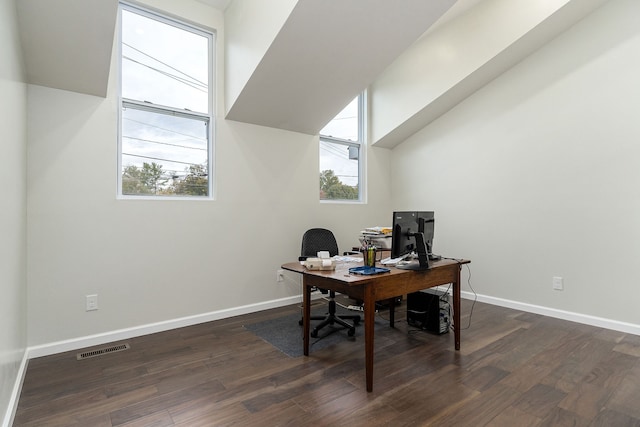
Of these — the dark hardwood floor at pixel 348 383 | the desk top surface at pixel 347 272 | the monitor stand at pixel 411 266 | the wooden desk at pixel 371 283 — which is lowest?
the dark hardwood floor at pixel 348 383

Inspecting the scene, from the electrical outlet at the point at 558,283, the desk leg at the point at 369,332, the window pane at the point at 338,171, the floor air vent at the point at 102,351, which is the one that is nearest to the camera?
the desk leg at the point at 369,332

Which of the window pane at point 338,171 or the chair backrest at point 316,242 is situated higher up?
the window pane at point 338,171

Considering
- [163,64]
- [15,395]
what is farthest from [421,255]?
[163,64]

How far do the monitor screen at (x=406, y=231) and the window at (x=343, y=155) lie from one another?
2046 mm

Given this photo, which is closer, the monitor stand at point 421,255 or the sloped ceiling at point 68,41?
the sloped ceiling at point 68,41

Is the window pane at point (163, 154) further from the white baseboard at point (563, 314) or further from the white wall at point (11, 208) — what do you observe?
the white baseboard at point (563, 314)

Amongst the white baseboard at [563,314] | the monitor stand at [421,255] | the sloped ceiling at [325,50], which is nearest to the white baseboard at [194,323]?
the white baseboard at [563,314]

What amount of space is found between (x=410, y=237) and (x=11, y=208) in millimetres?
2671

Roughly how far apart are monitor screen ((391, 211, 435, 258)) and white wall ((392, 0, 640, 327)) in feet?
5.91

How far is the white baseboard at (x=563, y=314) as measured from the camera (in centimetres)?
310

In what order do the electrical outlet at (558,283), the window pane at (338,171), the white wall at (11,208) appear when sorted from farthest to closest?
the window pane at (338,171), the electrical outlet at (558,283), the white wall at (11,208)

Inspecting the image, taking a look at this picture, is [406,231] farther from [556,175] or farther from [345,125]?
[345,125]

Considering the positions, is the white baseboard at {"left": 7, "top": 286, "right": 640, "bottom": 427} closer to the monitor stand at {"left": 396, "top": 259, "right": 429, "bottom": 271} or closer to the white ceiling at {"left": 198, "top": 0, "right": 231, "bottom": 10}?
the monitor stand at {"left": 396, "top": 259, "right": 429, "bottom": 271}

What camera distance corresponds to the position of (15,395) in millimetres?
1973
